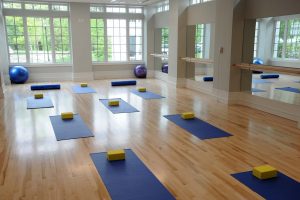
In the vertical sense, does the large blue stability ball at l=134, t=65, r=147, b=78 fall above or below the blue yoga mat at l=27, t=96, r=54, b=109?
A: above

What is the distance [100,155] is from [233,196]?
5.43 feet

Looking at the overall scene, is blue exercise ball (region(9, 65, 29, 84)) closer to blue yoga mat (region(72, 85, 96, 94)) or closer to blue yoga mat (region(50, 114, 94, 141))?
blue yoga mat (region(72, 85, 96, 94))

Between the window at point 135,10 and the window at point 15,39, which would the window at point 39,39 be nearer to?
the window at point 15,39

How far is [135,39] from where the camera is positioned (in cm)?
1103

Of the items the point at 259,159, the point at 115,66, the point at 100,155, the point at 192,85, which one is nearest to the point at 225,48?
the point at 192,85

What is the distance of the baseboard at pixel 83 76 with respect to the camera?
10148 mm

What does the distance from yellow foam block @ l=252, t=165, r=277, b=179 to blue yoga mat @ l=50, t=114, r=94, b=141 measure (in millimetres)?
2361

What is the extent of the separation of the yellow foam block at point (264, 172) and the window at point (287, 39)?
340cm

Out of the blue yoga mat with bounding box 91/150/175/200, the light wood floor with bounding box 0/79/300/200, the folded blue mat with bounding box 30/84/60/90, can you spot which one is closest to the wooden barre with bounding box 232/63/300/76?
the light wood floor with bounding box 0/79/300/200

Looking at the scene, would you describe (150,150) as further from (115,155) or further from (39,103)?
(39,103)

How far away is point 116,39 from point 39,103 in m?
5.01

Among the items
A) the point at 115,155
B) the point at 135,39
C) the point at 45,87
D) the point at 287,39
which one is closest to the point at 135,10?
the point at 135,39

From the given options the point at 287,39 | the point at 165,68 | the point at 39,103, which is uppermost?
the point at 287,39

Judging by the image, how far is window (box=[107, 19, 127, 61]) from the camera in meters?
10.7
